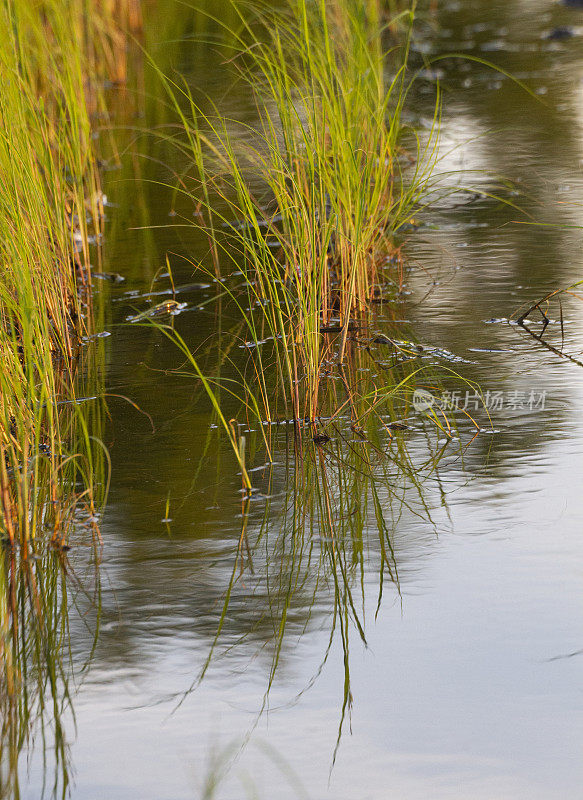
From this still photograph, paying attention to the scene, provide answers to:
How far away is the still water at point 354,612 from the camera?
1928mm

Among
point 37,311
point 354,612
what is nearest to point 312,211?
point 37,311

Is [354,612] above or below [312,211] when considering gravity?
below

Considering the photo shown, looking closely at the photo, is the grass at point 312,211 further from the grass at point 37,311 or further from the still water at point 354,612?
the grass at point 37,311

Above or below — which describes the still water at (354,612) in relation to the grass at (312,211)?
below

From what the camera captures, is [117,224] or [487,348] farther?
[117,224]

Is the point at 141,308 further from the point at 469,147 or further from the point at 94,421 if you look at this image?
the point at 469,147

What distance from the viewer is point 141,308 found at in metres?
4.50

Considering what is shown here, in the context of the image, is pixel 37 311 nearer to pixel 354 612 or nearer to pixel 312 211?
pixel 312 211

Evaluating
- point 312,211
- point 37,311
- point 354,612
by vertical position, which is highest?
point 312,211

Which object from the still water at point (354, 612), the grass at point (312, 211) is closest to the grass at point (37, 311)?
the still water at point (354, 612)

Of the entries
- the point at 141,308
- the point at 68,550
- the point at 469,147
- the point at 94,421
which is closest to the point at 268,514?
the point at 68,550

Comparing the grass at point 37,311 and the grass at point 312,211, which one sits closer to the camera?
the grass at point 37,311

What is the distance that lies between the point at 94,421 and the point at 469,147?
11.2 ft

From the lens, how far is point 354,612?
7.72ft
